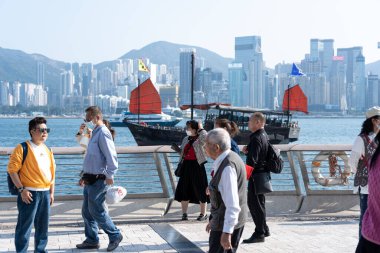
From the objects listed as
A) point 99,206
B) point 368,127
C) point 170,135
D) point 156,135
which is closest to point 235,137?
point 170,135

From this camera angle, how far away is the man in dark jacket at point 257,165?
771 centimetres

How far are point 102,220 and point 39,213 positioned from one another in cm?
84

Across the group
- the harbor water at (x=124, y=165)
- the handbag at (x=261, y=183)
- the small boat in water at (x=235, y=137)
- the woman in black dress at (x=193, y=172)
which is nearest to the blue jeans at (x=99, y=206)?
the handbag at (x=261, y=183)

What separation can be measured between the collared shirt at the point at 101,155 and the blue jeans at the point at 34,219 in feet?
2.29

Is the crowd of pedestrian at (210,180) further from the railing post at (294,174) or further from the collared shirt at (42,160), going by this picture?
the railing post at (294,174)

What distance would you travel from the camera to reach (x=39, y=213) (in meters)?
6.88

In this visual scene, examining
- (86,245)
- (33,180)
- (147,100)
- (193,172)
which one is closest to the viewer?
(33,180)

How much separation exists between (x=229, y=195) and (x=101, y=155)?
109 inches

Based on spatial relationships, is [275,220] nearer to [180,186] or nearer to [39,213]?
[180,186]

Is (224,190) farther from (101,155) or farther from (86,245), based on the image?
(86,245)

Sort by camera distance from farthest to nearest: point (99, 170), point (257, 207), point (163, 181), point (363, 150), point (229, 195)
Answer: point (163, 181)
point (257, 207)
point (99, 170)
point (363, 150)
point (229, 195)

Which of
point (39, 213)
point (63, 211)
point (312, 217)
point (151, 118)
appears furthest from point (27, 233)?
point (151, 118)

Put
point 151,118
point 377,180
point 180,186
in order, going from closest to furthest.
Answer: point 377,180, point 180,186, point 151,118

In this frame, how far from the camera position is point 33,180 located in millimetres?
6723
